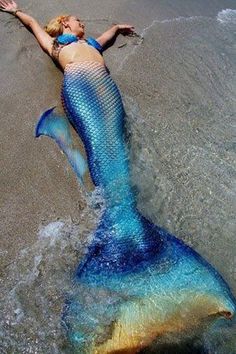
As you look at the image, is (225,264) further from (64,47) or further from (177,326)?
(64,47)

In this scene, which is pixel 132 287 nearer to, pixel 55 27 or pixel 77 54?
pixel 77 54

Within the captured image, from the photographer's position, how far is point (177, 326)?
9.48 ft

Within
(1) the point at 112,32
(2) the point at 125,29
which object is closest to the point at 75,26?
(1) the point at 112,32

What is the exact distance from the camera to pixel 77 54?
496cm

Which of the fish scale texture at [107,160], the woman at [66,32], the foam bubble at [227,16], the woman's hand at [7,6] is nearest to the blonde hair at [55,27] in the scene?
the woman at [66,32]

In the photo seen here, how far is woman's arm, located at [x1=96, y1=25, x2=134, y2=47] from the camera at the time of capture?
554 cm

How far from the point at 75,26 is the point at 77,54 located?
627mm

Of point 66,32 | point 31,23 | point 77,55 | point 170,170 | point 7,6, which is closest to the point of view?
point 170,170

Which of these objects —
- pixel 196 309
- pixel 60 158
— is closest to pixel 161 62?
pixel 60 158

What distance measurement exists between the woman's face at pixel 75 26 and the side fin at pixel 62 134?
4.16ft

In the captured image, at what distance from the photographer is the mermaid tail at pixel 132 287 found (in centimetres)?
287

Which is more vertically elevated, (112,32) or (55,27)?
(55,27)

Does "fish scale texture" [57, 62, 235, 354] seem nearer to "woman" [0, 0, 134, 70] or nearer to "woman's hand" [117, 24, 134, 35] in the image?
"woman" [0, 0, 134, 70]

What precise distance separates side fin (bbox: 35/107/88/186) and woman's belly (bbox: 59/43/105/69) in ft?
2.22
